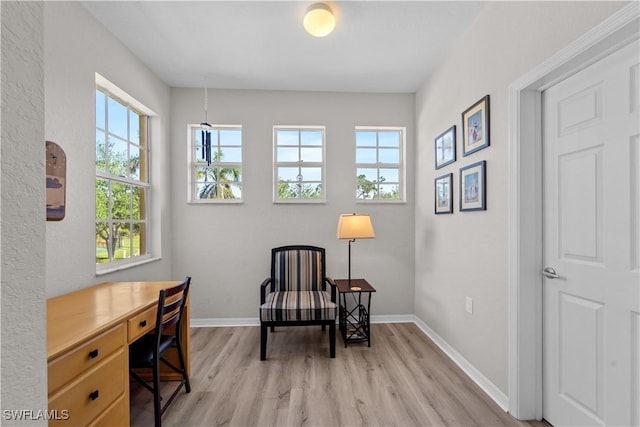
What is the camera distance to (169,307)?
5.54ft

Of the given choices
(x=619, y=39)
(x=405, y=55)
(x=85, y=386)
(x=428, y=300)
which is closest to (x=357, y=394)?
(x=428, y=300)

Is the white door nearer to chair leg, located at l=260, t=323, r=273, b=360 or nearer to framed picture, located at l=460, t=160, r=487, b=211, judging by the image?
framed picture, located at l=460, t=160, r=487, b=211

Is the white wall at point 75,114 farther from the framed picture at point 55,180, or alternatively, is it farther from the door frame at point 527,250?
A: the door frame at point 527,250

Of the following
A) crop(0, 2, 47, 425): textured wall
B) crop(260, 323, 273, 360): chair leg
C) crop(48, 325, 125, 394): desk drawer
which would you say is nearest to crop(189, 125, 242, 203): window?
crop(260, 323, 273, 360): chair leg

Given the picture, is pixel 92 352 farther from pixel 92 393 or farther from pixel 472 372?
pixel 472 372

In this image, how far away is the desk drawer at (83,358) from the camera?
41.6 inches

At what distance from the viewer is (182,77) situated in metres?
3.07

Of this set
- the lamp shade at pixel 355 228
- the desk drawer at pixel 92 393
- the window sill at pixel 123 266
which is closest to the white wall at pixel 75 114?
the window sill at pixel 123 266

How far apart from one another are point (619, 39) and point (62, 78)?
10.0 ft

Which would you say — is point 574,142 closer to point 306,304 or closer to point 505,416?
point 505,416

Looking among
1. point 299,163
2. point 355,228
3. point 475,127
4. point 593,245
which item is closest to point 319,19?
point 475,127

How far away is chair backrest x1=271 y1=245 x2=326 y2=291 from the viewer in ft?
10.2

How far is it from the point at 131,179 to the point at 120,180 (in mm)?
188

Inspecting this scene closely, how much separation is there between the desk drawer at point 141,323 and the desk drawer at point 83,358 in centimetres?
7
